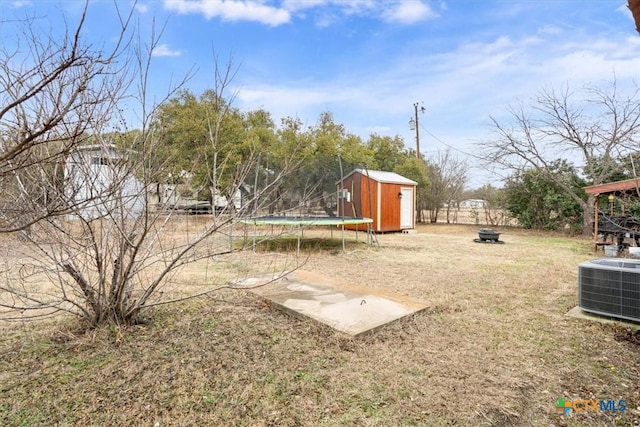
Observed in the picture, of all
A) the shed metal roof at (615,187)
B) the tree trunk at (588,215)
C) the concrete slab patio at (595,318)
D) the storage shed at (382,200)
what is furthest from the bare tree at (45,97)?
the tree trunk at (588,215)

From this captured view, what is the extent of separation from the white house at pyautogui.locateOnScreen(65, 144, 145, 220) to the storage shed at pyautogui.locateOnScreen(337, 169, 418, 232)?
7.58m

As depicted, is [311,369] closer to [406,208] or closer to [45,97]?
[45,97]

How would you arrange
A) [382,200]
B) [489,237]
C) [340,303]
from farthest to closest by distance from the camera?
[382,200], [489,237], [340,303]

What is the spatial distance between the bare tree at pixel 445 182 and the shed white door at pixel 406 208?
13.0 feet

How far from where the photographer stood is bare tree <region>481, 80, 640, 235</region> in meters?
9.36

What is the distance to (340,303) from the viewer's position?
338 centimetres

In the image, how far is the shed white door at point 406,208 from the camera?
1266 cm

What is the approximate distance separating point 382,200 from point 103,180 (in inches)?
396

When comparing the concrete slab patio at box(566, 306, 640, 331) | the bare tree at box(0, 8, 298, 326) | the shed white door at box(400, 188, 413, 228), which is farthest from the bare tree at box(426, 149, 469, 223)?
the bare tree at box(0, 8, 298, 326)

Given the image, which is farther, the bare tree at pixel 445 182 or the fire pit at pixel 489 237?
the bare tree at pixel 445 182

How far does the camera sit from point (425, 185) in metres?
15.8

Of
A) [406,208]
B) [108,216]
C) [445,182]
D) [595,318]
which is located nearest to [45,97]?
[108,216]

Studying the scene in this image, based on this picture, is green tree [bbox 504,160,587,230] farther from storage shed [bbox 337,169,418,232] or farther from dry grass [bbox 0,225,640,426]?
dry grass [bbox 0,225,640,426]

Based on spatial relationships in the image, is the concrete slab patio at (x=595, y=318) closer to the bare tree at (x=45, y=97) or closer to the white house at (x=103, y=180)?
the white house at (x=103, y=180)
